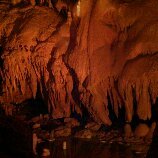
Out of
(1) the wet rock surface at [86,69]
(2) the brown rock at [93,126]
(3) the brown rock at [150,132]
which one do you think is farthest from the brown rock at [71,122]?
(3) the brown rock at [150,132]

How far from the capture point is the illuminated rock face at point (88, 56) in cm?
780

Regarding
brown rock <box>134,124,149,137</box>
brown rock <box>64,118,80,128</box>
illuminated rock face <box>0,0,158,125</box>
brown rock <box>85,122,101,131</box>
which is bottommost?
brown rock <box>64,118,80,128</box>

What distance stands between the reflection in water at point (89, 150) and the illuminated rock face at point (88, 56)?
863 millimetres

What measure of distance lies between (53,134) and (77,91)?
1.30 metres

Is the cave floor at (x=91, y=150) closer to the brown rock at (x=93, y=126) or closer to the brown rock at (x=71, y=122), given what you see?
the brown rock at (x=93, y=126)

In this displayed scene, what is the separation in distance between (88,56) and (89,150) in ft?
7.46

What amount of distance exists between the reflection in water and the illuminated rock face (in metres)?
0.86

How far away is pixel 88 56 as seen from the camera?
8.70 m

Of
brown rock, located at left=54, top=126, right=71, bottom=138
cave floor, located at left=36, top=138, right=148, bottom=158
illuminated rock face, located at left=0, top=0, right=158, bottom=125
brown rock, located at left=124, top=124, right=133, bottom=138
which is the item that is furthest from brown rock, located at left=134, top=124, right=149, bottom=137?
brown rock, located at left=54, top=126, right=71, bottom=138

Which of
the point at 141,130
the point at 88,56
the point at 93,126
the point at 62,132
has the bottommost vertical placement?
the point at 62,132

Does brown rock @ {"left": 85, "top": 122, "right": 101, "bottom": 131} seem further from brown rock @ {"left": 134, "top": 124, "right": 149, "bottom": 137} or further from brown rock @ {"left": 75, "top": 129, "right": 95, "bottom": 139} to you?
brown rock @ {"left": 134, "top": 124, "right": 149, "bottom": 137}

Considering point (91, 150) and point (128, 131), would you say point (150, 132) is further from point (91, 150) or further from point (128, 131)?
point (91, 150)

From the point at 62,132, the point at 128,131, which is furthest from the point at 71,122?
the point at 128,131

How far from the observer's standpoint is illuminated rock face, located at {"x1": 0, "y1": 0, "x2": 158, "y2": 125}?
780cm
